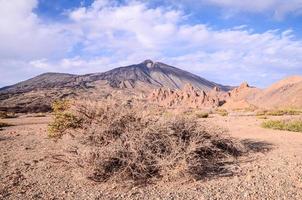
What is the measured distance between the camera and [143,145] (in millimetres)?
8133

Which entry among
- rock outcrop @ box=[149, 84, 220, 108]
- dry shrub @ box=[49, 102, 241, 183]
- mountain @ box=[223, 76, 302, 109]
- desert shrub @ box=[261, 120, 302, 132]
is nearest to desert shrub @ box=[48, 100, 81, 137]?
dry shrub @ box=[49, 102, 241, 183]

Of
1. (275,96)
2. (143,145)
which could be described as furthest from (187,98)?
(143,145)

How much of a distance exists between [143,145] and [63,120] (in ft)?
12.1

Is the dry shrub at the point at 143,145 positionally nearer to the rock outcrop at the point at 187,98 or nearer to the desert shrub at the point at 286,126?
the desert shrub at the point at 286,126

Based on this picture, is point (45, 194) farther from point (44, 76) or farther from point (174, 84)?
point (44, 76)

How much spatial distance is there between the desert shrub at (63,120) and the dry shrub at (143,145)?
0.24 m

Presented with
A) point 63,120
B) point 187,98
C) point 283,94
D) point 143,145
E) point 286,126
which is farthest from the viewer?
point 187,98

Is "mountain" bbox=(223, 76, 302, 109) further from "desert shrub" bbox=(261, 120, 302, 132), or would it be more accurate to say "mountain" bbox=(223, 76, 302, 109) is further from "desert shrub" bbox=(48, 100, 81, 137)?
"desert shrub" bbox=(48, 100, 81, 137)

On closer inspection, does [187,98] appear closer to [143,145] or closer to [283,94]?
[283,94]

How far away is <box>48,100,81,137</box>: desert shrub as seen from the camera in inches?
410

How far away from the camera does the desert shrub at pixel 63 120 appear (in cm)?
1041

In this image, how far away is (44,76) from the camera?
170 meters

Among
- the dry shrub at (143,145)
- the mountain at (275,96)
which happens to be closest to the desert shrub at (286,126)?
the dry shrub at (143,145)

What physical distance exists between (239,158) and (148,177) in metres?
3.17
